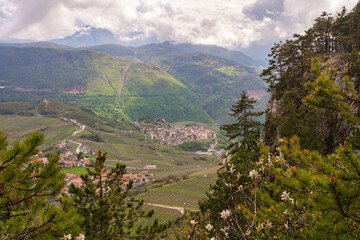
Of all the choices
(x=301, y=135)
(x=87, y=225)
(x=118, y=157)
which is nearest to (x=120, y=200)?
(x=87, y=225)

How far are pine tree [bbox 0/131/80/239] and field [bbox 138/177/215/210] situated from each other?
212 ft

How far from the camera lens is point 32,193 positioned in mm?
4609

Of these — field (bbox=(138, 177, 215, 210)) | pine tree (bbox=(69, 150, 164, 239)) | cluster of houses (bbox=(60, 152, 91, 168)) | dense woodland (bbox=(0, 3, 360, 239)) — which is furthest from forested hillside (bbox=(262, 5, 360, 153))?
cluster of houses (bbox=(60, 152, 91, 168))

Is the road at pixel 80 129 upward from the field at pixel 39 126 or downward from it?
downward

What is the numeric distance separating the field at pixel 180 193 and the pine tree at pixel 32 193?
64.5 m

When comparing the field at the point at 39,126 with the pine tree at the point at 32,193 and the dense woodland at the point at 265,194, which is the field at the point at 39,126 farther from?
the pine tree at the point at 32,193

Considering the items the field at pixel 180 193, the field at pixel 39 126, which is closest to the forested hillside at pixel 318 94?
the field at pixel 180 193

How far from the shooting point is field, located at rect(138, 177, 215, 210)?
228 ft

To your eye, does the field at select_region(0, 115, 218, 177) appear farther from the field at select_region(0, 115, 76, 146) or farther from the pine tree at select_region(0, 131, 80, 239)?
the pine tree at select_region(0, 131, 80, 239)

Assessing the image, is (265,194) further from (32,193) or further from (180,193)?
(180,193)

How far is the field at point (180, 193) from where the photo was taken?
6938 centimetres

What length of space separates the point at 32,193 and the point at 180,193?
78568mm

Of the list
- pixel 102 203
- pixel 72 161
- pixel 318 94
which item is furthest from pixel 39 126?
pixel 318 94

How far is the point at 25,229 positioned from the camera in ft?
12.6
